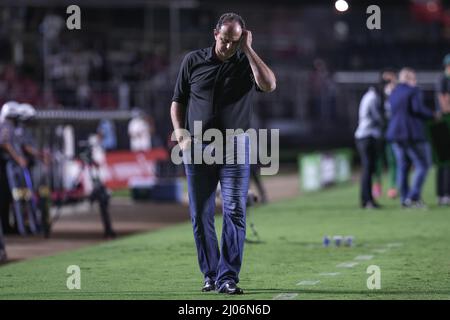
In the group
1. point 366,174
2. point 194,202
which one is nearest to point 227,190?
point 194,202

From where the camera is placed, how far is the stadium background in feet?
112

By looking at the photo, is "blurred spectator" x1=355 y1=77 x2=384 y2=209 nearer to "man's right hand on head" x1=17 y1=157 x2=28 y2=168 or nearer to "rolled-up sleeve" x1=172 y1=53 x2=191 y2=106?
"man's right hand on head" x1=17 y1=157 x2=28 y2=168

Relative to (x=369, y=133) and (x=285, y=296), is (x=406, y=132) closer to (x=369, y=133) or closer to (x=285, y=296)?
(x=369, y=133)

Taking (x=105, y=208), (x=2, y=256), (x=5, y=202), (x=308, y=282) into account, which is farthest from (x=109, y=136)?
(x=308, y=282)

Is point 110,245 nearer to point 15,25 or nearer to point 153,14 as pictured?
point 15,25

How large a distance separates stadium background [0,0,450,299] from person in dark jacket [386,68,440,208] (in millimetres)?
5680

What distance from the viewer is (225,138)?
9.51 m

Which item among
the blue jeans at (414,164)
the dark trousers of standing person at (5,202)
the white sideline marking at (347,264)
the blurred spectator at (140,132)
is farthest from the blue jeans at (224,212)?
the blurred spectator at (140,132)

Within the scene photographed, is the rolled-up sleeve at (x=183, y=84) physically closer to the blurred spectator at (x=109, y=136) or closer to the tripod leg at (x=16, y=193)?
the tripod leg at (x=16, y=193)

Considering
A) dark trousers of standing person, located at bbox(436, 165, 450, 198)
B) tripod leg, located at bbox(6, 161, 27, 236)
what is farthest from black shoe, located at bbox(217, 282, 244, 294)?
dark trousers of standing person, located at bbox(436, 165, 450, 198)

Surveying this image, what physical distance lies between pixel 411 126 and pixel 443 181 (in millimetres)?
1334
